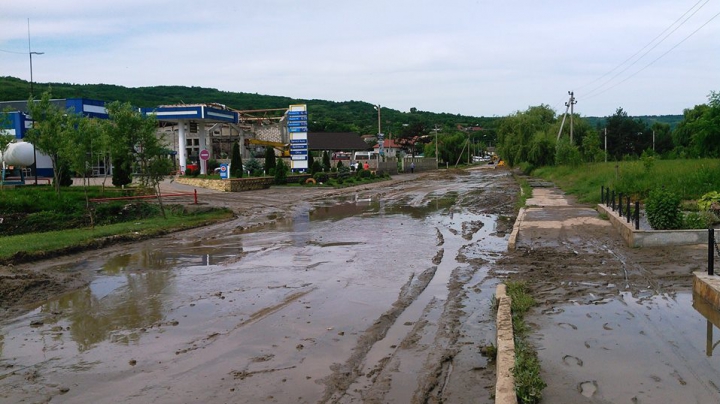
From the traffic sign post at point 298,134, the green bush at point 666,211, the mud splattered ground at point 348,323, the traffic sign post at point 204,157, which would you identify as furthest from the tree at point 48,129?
the traffic sign post at point 298,134

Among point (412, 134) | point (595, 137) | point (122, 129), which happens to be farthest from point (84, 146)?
point (412, 134)

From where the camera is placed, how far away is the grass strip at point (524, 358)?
18.2 ft

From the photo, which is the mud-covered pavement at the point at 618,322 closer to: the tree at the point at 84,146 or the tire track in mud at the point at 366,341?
the tire track in mud at the point at 366,341

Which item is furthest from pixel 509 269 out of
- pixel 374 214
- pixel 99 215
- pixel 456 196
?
pixel 456 196

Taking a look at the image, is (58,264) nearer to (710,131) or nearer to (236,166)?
(236,166)

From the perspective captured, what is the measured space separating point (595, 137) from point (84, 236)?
43810 mm

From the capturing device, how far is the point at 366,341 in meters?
8.05

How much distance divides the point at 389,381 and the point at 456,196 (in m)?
31.3

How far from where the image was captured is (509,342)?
6906 mm

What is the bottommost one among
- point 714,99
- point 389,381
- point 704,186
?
point 389,381

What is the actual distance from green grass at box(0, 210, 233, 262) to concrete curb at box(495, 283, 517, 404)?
1205 centimetres

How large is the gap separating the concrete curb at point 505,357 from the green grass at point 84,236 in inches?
474

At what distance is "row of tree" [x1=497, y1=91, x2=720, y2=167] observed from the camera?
37.0 meters

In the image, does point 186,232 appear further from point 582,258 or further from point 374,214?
point 582,258
